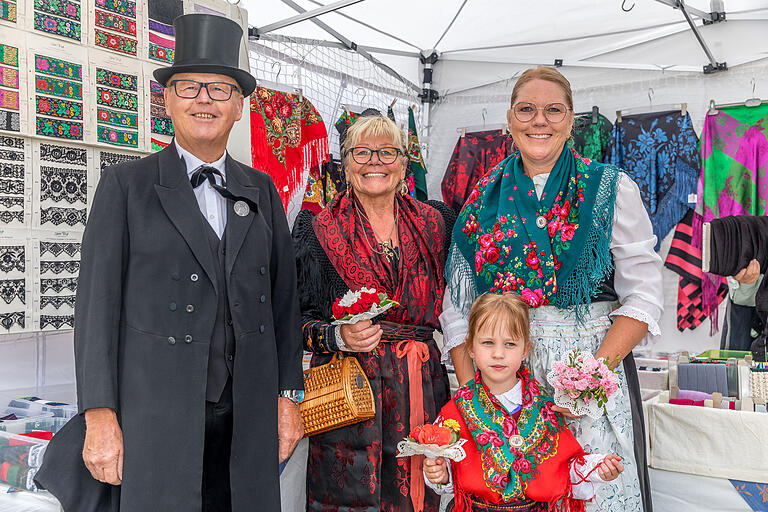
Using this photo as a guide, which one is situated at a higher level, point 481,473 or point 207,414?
point 207,414

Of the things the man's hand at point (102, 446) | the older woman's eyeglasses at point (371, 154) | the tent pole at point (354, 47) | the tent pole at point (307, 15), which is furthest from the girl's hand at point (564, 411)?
the tent pole at point (354, 47)

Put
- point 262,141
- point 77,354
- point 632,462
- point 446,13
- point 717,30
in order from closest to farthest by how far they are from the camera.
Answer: point 77,354 → point 632,462 → point 262,141 → point 717,30 → point 446,13

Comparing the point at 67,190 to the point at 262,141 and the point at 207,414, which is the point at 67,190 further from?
the point at 262,141

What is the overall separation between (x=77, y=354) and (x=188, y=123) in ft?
2.30

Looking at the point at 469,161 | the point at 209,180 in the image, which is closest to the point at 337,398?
the point at 209,180

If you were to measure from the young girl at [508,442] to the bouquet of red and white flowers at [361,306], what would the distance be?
11.8 inches

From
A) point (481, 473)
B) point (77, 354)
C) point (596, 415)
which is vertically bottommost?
point (481, 473)

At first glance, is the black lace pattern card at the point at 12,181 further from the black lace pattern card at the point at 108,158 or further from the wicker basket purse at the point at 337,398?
the wicker basket purse at the point at 337,398

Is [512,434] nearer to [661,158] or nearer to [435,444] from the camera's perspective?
[435,444]

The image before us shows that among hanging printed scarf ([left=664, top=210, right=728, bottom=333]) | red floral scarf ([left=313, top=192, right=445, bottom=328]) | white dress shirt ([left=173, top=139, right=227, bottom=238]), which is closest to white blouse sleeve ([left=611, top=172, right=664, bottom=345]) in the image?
red floral scarf ([left=313, top=192, right=445, bottom=328])

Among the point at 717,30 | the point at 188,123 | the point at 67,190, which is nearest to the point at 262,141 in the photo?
the point at 67,190

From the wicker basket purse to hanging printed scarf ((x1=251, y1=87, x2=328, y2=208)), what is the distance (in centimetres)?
176

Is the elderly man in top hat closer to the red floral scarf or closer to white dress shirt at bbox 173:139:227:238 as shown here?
white dress shirt at bbox 173:139:227:238

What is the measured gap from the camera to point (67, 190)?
2520 mm
